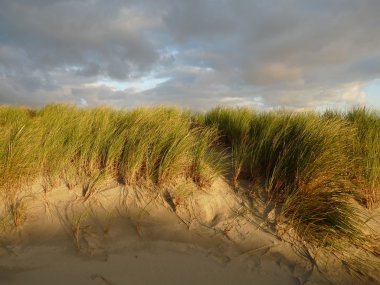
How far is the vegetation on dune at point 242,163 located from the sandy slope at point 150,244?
24 centimetres

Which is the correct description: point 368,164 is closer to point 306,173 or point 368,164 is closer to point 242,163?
point 306,173

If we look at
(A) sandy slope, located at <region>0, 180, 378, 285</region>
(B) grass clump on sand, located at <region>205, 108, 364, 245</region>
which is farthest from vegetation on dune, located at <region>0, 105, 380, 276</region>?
(A) sandy slope, located at <region>0, 180, 378, 285</region>

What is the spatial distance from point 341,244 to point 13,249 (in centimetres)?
332

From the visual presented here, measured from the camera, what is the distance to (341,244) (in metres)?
3.62

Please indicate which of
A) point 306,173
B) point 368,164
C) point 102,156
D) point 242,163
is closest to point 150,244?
point 102,156

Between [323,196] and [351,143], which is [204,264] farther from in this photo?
[351,143]

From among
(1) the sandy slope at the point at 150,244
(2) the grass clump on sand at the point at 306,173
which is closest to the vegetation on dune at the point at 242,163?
(2) the grass clump on sand at the point at 306,173

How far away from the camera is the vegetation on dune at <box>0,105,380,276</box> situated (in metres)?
3.89

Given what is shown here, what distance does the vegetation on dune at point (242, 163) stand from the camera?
12.8 feet

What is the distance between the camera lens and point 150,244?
3.59m

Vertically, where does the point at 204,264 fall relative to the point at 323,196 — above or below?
below

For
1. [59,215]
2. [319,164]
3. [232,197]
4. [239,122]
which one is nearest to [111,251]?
[59,215]

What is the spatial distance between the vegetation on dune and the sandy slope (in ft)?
0.78

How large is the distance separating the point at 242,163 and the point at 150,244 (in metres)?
1.73
